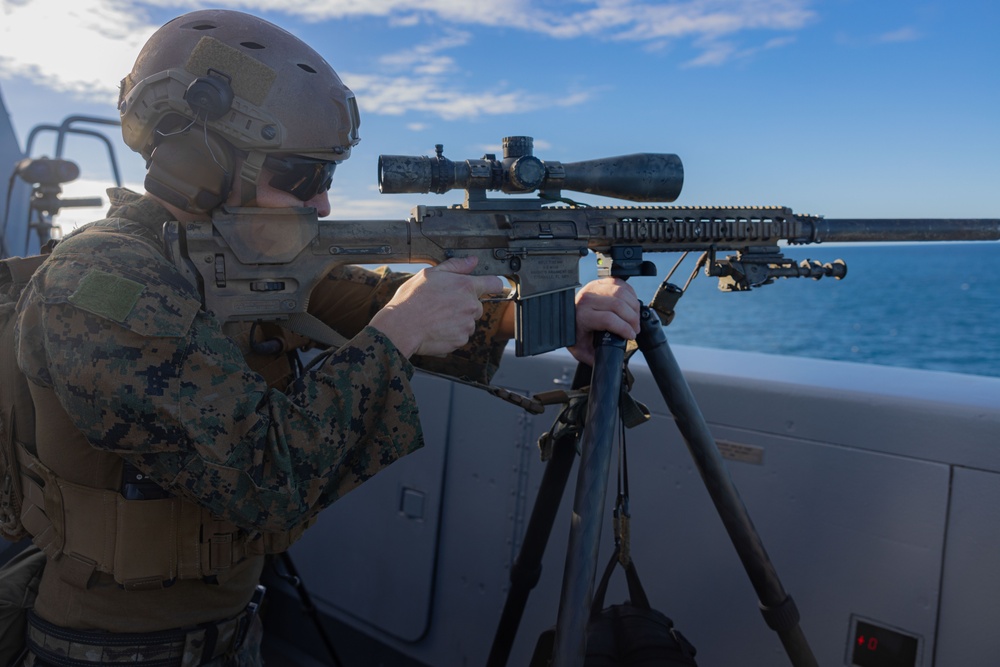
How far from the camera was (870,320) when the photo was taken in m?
68.8

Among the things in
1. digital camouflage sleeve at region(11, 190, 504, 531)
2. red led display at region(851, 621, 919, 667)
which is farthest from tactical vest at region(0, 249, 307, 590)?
red led display at region(851, 621, 919, 667)

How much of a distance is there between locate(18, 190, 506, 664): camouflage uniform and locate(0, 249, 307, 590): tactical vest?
1 cm

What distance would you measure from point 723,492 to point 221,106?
4.92 ft

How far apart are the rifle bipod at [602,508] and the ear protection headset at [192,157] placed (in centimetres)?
98

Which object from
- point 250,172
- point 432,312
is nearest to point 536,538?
point 432,312

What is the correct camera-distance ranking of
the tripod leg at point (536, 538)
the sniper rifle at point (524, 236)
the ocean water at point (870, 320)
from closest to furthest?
1. the sniper rifle at point (524, 236)
2. the tripod leg at point (536, 538)
3. the ocean water at point (870, 320)

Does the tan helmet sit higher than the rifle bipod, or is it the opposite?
the tan helmet

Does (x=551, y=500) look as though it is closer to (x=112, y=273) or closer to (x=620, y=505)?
(x=620, y=505)

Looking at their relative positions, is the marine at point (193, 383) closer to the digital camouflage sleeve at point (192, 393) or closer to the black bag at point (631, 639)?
the digital camouflage sleeve at point (192, 393)

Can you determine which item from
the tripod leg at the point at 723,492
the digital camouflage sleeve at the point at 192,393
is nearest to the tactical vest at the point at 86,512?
the digital camouflage sleeve at the point at 192,393

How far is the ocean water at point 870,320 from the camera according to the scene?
1784 inches

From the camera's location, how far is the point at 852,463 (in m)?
2.18

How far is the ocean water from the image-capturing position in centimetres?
4531

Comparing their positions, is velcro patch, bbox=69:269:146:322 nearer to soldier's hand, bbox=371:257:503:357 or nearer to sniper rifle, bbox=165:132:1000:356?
A: sniper rifle, bbox=165:132:1000:356
